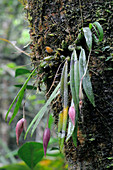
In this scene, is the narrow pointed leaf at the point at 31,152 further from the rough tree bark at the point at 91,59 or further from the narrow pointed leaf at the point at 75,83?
the narrow pointed leaf at the point at 75,83

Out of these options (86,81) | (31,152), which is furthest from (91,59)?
(31,152)

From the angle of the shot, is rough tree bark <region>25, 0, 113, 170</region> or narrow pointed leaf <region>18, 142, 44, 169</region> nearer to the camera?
rough tree bark <region>25, 0, 113, 170</region>

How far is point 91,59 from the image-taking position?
2.61ft

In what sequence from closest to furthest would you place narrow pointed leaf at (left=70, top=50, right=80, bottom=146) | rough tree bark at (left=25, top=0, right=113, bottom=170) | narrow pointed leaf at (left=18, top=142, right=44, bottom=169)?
narrow pointed leaf at (left=70, top=50, right=80, bottom=146)
rough tree bark at (left=25, top=0, right=113, bottom=170)
narrow pointed leaf at (left=18, top=142, right=44, bottom=169)

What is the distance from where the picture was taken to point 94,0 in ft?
2.73

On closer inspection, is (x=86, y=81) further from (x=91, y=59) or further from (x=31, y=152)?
(x=31, y=152)

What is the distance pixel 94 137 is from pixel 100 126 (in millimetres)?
43

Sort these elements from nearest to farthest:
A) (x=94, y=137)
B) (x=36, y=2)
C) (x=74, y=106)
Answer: (x=74, y=106)
(x=94, y=137)
(x=36, y=2)

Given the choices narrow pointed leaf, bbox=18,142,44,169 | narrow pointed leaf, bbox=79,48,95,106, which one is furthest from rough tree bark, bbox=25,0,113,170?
narrow pointed leaf, bbox=18,142,44,169

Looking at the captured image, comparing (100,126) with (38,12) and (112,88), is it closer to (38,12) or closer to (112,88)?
(112,88)

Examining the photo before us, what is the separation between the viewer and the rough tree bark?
0.73m

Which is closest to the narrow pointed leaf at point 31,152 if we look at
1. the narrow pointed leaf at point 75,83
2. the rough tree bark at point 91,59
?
the rough tree bark at point 91,59

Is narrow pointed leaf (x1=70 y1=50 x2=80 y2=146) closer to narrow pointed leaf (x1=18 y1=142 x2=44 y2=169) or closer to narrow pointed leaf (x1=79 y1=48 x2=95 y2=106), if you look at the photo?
narrow pointed leaf (x1=79 y1=48 x2=95 y2=106)

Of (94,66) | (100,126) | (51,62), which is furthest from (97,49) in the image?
(100,126)
